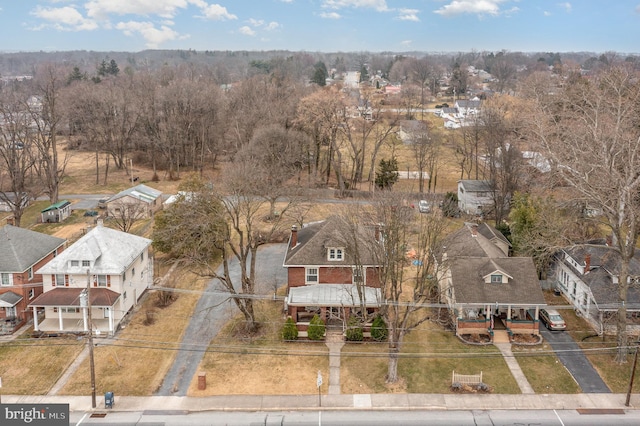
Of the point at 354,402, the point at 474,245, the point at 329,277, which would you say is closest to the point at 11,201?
the point at 329,277

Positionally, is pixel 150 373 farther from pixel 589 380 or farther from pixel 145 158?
pixel 145 158

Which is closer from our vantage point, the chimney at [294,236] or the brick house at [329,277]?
the brick house at [329,277]

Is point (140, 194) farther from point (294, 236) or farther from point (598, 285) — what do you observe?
point (598, 285)

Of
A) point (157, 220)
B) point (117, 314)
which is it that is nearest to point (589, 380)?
point (117, 314)

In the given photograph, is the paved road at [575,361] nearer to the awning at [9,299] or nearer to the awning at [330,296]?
the awning at [330,296]

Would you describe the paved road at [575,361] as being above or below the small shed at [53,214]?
below

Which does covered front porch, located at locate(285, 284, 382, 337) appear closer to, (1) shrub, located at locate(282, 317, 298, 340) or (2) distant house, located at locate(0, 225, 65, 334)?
(1) shrub, located at locate(282, 317, 298, 340)

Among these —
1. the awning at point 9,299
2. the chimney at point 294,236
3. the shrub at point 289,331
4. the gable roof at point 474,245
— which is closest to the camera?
the shrub at point 289,331

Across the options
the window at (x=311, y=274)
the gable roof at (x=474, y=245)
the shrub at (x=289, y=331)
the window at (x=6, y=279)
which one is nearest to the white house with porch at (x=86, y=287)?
the window at (x=6, y=279)
